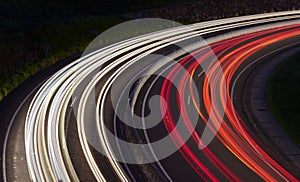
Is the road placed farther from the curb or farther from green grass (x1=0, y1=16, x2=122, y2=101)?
green grass (x1=0, y1=16, x2=122, y2=101)

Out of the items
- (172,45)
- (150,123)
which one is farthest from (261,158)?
(172,45)

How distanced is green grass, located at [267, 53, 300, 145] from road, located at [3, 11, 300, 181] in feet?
11.3

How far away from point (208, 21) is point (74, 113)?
40618 millimetres

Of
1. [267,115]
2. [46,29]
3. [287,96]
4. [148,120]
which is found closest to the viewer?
[148,120]

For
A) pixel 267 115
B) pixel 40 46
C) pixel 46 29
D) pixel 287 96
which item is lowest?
pixel 267 115

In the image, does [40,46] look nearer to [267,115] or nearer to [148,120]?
[148,120]

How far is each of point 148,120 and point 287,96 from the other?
15.3m

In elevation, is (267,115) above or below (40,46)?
below

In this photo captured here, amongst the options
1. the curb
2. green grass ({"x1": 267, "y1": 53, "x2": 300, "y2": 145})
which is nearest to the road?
the curb

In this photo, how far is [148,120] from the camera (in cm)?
3541

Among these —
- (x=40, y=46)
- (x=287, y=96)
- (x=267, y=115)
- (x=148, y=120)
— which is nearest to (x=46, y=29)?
(x=40, y=46)

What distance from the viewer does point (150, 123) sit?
3491 centimetres

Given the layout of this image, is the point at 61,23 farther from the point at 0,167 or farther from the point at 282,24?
the point at 282,24

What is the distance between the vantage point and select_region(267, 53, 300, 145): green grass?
120ft
